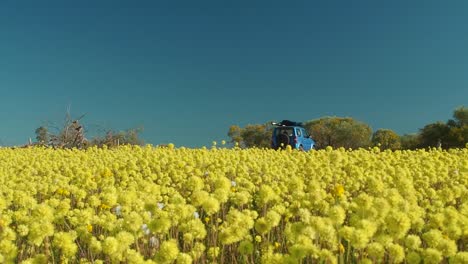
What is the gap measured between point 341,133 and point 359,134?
195cm

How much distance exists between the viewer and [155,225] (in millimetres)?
3855

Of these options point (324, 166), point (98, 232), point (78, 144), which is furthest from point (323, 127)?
point (98, 232)

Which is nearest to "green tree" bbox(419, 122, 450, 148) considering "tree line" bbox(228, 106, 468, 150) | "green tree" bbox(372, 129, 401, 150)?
"tree line" bbox(228, 106, 468, 150)

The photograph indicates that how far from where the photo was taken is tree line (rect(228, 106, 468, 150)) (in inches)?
1517

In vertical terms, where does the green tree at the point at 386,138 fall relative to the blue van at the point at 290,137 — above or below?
above

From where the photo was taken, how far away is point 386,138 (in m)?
47.2

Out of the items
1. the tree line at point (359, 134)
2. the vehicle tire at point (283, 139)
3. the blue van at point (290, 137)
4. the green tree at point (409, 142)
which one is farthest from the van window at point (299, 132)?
the green tree at point (409, 142)

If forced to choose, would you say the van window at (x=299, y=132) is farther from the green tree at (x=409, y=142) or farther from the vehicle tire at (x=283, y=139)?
the green tree at (x=409, y=142)

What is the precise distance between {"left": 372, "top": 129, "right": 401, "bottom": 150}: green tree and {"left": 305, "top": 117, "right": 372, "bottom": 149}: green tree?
0.98m

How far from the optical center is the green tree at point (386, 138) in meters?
45.8

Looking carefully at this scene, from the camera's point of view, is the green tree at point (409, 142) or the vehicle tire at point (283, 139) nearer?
the vehicle tire at point (283, 139)

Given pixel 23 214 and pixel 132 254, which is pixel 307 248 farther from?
pixel 23 214

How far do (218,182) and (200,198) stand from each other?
2.40ft

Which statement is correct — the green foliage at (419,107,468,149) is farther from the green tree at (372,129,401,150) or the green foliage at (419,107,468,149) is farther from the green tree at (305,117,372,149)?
the green tree at (305,117,372,149)
